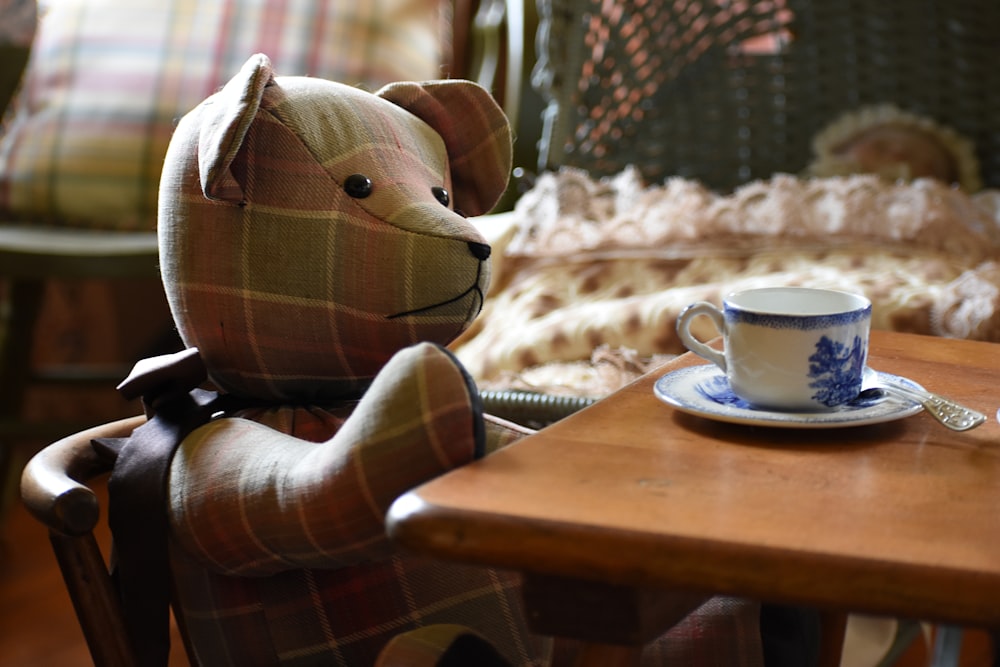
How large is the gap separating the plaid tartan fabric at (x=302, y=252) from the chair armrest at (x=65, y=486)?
3.4 inches

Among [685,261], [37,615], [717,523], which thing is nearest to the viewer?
[717,523]

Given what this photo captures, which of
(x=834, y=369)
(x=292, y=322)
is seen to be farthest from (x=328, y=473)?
(x=834, y=369)

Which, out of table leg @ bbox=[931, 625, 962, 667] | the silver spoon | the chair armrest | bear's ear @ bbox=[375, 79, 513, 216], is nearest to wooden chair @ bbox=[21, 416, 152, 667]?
the chair armrest

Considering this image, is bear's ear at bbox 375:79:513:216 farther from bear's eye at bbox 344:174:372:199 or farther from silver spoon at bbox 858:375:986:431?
silver spoon at bbox 858:375:986:431

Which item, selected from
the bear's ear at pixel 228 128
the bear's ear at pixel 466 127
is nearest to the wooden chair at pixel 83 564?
the bear's ear at pixel 228 128

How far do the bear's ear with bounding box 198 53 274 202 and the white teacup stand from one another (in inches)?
10.6

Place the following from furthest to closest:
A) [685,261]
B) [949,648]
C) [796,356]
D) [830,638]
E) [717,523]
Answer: [685,261], [949,648], [830,638], [796,356], [717,523]

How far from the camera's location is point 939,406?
1.81ft

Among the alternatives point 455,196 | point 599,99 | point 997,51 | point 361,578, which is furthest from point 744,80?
point 361,578

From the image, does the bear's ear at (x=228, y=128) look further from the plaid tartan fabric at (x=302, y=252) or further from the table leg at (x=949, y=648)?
the table leg at (x=949, y=648)

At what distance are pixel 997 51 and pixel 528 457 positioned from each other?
1334 mm

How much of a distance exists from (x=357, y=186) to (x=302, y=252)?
0.16 feet

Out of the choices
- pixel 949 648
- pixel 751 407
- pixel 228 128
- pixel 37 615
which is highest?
pixel 228 128

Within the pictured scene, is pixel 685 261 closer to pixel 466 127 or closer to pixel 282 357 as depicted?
pixel 466 127
